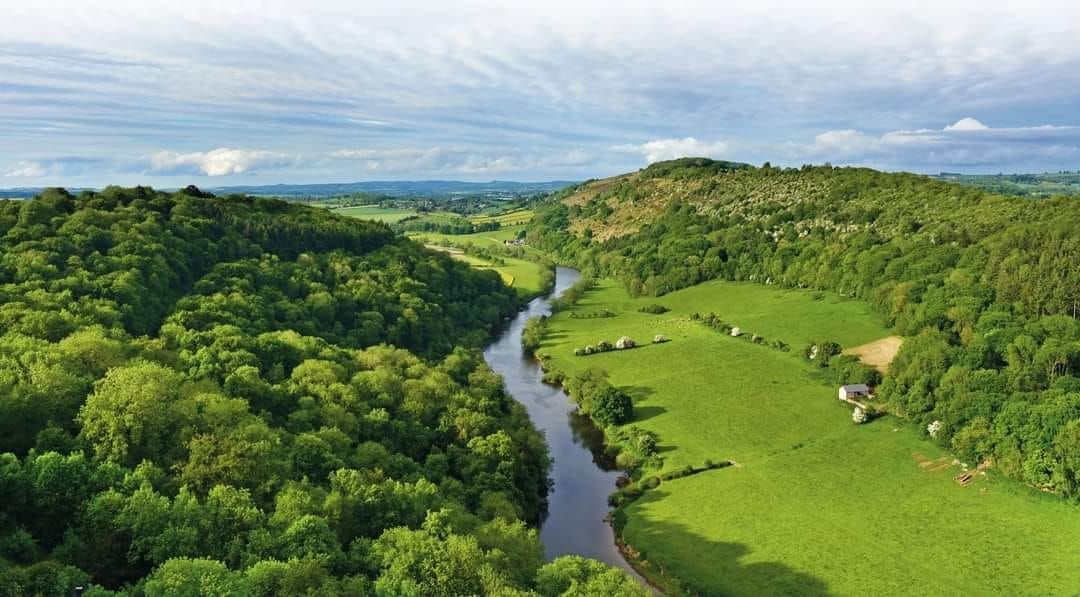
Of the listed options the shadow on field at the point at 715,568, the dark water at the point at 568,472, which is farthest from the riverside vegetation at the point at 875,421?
the dark water at the point at 568,472

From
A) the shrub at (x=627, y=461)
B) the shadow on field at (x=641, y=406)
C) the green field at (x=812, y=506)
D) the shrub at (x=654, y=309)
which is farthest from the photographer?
the shrub at (x=654, y=309)

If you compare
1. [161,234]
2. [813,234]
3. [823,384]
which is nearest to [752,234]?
[813,234]

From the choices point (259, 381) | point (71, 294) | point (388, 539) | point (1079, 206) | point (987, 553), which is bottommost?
point (987, 553)

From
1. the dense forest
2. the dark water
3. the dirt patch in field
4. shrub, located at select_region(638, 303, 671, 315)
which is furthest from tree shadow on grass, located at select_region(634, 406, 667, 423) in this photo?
shrub, located at select_region(638, 303, 671, 315)

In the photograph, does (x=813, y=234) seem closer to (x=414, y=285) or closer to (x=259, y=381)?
(x=414, y=285)

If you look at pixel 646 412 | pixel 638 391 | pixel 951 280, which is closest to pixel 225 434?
pixel 646 412

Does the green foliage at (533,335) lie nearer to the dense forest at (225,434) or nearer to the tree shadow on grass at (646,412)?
the dense forest at (225,434)

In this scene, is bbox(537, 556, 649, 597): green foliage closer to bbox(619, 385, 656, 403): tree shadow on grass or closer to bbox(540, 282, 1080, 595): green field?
bbox(540, 282, 1080, 595): green field

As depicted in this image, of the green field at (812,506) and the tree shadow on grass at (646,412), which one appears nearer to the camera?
the green field at (812,506)
